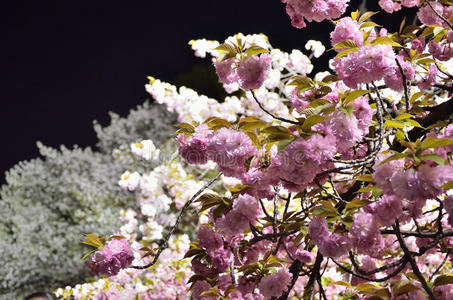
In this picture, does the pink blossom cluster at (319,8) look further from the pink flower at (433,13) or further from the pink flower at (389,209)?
the pink flower at (389,209)

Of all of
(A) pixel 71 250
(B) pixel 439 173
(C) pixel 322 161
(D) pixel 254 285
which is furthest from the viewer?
(A) pixel 71 250

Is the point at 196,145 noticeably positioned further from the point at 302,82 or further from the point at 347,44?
the point at 347,44

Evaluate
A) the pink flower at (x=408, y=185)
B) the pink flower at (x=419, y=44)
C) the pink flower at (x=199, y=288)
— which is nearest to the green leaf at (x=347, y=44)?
the pink flower at (x=408, y=185)

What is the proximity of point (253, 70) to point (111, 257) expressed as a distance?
64 cm

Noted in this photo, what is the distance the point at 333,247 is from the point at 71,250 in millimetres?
4597

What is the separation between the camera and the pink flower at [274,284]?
1196 mm

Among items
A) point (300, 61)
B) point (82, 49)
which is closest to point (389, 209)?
point (300, 61)

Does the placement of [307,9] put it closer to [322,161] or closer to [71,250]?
[322,161]

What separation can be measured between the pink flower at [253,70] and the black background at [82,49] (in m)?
4.56

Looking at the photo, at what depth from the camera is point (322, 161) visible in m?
0.93

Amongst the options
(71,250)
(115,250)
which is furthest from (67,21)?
(115,250)

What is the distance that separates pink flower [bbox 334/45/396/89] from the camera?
101 cm

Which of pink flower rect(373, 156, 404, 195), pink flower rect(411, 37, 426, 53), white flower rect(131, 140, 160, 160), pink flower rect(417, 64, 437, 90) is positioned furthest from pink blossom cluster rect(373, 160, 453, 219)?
white flower rect(131, 140, 160, 160)

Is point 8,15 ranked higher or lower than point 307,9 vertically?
higher
